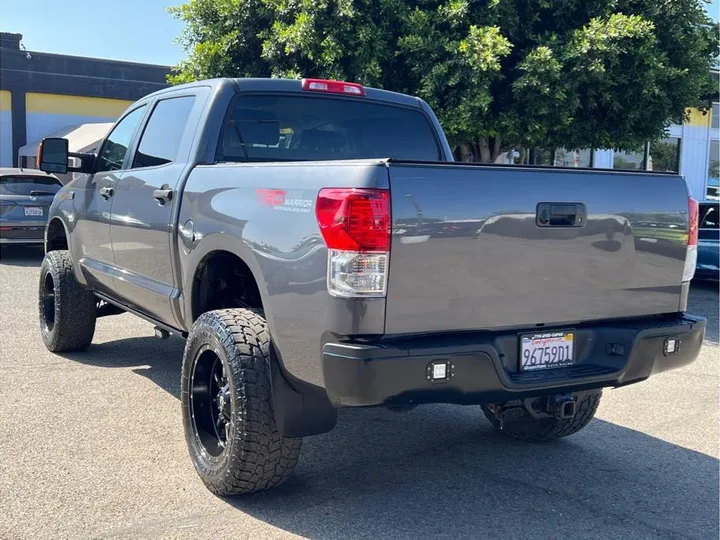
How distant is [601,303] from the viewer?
3.60 metres

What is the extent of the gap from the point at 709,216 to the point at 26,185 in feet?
36.4

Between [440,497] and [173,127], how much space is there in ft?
8.96

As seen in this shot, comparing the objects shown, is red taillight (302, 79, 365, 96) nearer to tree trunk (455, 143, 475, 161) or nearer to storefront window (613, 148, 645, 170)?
tree trunk (455, 143, 475, 161)

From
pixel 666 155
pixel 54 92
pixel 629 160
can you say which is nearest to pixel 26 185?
pixel 54 92

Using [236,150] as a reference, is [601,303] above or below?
below

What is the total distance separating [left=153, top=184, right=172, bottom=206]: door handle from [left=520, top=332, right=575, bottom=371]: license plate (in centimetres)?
216

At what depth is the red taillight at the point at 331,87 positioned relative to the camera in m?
4.80

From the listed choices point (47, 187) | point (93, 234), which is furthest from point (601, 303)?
point (47, 187)

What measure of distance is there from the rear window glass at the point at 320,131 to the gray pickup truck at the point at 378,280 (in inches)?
0.6

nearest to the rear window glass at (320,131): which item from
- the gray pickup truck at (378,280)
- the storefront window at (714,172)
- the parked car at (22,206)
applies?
the gray pickup truck at (378,280)

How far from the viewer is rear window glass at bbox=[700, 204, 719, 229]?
11820mm

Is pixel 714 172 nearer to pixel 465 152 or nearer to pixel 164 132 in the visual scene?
pixel 465 152

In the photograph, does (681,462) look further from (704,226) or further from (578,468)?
(704,226)

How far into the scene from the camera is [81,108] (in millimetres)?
26141
